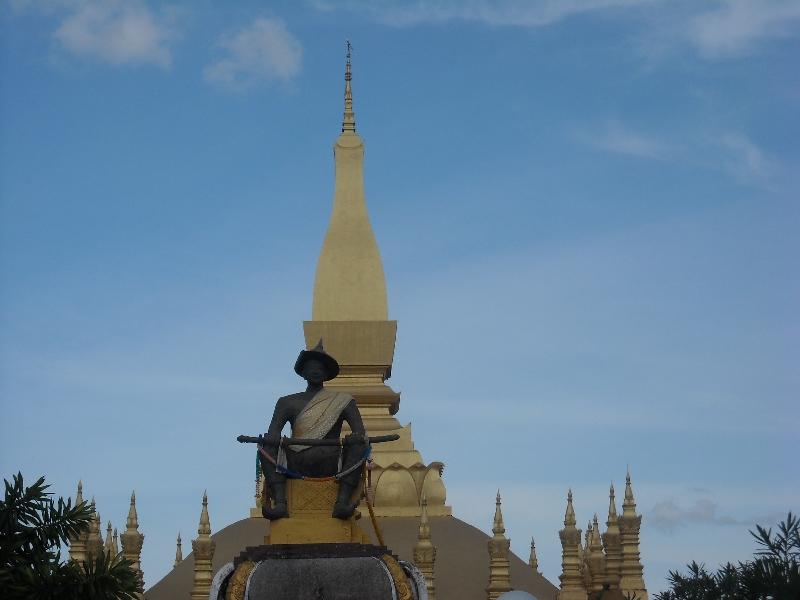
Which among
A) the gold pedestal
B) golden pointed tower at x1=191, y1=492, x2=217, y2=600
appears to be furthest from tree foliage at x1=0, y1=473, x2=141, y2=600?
golden pointed tower at x1=191, y1=492, x2=217, y2=600

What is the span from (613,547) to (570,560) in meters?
1.32

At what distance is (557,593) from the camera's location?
30703 millimetres

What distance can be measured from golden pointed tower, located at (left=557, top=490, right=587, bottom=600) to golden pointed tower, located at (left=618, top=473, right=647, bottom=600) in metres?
0.87

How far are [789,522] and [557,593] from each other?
40.4ft

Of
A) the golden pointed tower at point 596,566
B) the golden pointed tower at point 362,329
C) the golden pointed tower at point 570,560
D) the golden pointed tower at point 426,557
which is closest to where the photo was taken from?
the golden pointed tower at point 426,557

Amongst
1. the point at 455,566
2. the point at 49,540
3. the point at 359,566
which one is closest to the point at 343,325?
the point at 455,566

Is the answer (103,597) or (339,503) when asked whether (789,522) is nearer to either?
(339,503)

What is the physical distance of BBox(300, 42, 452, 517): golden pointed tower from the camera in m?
33.2

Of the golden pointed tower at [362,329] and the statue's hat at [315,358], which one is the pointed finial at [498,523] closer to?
the golden pointed tower at [362,329]

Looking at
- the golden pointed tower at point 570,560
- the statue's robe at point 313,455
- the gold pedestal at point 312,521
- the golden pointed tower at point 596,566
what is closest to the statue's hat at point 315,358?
the statue's robe at point 313,455

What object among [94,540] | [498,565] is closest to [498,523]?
[498,565]

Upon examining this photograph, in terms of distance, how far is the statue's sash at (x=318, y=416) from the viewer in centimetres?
2014

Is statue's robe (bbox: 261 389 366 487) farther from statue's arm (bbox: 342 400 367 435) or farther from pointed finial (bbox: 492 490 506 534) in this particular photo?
pointed finial (bbox: 492 490 506 534)

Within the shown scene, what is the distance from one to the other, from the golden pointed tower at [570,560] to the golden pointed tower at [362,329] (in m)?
3.30
